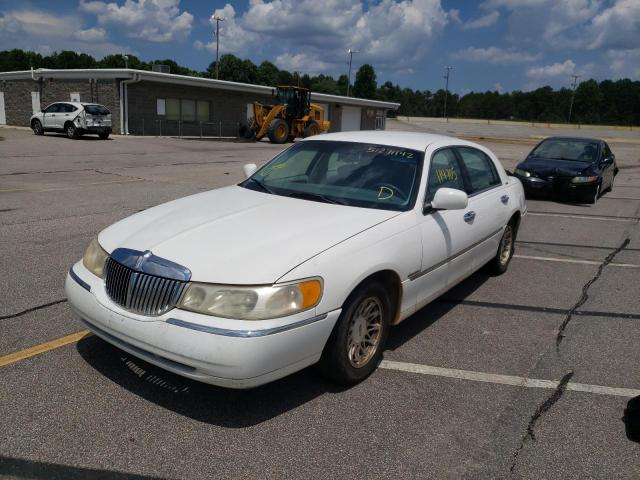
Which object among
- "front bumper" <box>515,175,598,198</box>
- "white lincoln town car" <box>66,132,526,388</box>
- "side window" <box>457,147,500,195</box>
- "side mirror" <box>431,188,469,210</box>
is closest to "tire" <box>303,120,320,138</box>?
"front bumper" <box>515,175,598,198</box>

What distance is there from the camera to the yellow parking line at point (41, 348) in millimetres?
3586

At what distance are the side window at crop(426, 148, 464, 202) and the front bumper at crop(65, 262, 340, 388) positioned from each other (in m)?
1.64

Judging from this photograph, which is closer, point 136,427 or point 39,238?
point 136,427

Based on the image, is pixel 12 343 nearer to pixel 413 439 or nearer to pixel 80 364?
pixel 80 364

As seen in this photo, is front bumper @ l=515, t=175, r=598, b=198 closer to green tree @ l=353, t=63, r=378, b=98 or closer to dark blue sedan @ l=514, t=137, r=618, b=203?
dark blue sedan @ l=514, t=137, r=618, b=203

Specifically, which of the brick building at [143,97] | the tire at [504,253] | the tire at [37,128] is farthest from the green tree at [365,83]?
the tire at [504,253]

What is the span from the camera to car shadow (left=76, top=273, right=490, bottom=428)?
3.14 metres

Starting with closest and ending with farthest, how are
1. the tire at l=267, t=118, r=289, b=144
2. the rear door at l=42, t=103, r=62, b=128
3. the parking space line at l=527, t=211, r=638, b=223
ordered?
the parking space line at l=527, t=211, r=638, b=223 → the rear door at l=42, t=103, r=62, b=128 → the tire at l=267, t=118, r=289, b=144

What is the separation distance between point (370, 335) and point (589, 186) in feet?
32.8

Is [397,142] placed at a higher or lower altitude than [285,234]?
higher

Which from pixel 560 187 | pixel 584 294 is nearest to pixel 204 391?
pixel 584 294

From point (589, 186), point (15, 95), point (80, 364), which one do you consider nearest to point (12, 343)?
point (80, 364)

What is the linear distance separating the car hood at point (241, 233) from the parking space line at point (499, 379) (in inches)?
41.2

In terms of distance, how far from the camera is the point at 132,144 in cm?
2434
